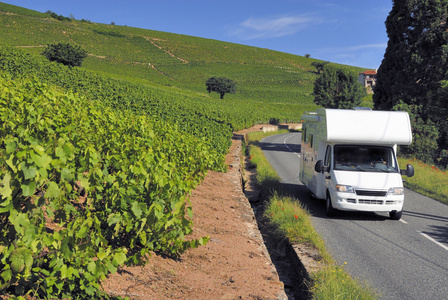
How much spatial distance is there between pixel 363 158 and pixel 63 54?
48.8 metres

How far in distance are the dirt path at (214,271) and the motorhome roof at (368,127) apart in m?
4.17

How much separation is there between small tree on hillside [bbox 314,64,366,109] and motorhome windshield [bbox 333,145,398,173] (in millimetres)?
40526

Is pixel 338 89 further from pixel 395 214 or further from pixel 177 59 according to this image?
pixel 177 59

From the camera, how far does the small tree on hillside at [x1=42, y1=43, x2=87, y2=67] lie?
51.4 meters

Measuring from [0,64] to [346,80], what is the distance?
1569 inches

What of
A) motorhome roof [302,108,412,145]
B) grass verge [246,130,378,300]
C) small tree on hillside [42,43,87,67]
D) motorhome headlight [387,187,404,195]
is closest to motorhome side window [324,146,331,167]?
motorhome roof [302,108,412,145]

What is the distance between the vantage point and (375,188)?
11188 millimetres

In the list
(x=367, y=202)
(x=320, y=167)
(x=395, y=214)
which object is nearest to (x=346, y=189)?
(x=367, y=202)

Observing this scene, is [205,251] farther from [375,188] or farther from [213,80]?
[213,80]

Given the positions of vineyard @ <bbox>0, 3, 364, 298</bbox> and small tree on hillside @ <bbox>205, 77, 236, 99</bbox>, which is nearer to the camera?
vineyard @ <bbox>0, 3, 364, 298</bbox>

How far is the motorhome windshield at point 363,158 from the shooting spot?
1197 centimetres

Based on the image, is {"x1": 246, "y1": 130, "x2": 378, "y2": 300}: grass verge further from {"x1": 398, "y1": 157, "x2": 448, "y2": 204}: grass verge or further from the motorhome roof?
{"x1": 398, "y1": 157, "x2": 448, "y2": 204}: grass verge

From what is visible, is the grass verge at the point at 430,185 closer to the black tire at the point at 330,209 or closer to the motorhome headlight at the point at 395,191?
the motorhome headlight at the point at 395,191

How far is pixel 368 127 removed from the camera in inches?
466
